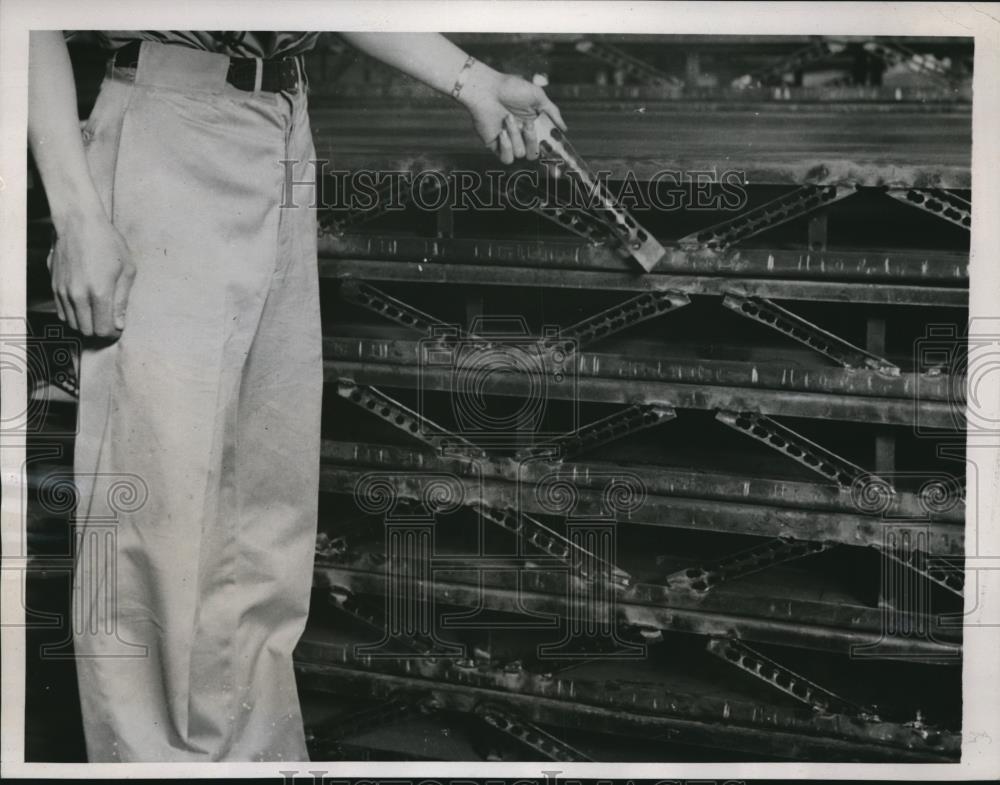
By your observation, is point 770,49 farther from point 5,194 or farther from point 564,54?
point 5,194

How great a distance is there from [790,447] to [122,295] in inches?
47.8

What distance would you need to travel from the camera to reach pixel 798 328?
2236mm

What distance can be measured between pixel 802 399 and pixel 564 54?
837 millimetres

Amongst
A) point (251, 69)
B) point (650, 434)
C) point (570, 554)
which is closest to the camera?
point (251, 69)

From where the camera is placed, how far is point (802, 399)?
221cm

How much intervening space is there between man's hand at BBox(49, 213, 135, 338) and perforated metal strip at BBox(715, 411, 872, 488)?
42.5 inches

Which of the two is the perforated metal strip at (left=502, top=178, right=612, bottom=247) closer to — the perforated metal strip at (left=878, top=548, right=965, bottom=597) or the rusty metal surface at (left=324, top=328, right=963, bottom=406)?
the rusty metal surface at (left=324, top=328, right=963, bottom=406)

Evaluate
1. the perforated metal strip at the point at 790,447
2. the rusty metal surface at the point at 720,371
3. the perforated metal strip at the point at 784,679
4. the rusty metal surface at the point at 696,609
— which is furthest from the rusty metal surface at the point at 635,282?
the perforated metal strip at the point at 784,679

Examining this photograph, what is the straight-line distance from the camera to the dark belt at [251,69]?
2195 millimetres

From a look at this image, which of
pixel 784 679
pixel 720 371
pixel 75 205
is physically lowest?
pixel 784 679

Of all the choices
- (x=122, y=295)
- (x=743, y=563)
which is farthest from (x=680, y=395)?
(x=122, y=295)

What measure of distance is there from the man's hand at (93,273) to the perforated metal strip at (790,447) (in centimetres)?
108

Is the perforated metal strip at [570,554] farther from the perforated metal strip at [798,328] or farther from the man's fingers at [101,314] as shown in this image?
the man's fingers at [101,314]

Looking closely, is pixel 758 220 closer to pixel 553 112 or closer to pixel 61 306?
pixel 553 112
